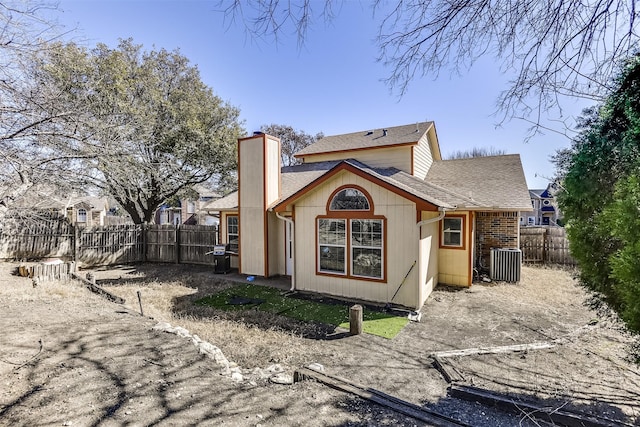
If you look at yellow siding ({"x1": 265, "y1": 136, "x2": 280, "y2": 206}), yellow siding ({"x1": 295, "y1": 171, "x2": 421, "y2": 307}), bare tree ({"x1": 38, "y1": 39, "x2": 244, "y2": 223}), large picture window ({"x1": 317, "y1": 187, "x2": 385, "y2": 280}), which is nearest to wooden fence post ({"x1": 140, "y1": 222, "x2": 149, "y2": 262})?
bare tree ({"x1": 38, "y1": 39, "x2": 244, "y2": 223})

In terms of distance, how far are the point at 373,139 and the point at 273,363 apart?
10.6 m

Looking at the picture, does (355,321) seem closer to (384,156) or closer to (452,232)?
(452,232)

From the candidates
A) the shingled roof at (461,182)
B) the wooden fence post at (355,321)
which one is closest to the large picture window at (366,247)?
the shingled roof at (461,182)

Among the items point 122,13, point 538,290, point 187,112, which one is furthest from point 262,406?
point 187,112

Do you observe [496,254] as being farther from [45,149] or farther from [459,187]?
[45,149]

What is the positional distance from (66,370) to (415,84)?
5.33 m

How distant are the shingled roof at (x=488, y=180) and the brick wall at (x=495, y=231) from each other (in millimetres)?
717

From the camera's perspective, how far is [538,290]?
943cm

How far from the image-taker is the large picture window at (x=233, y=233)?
1266cm

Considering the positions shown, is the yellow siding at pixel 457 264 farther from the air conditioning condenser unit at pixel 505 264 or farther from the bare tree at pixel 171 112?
the bare tree at pixel 171 112

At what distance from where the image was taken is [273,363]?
4941 millimetres

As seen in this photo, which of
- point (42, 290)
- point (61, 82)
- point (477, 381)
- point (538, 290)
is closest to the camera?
point (477, 381)

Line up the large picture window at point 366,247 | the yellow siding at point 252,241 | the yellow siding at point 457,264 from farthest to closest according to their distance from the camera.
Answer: the yellow siding at point 252,241, the yellow siding at point 457,264, the large picture window at point 366,247

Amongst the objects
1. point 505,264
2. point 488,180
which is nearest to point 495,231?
point 505,264
